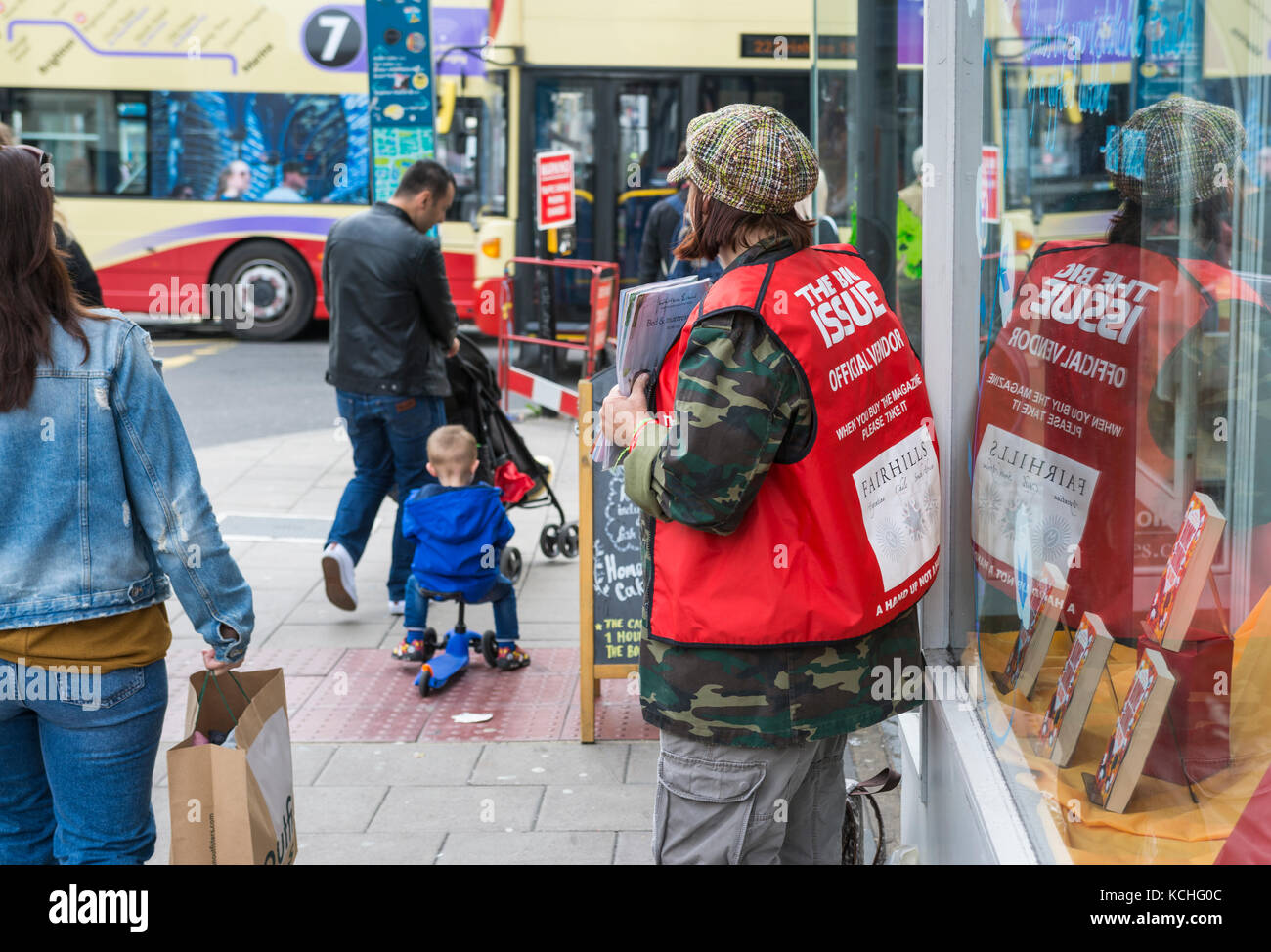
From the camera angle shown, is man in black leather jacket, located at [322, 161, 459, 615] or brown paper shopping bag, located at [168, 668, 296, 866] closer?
brown paper shopping bag, located at [168, 668, 296, 866]

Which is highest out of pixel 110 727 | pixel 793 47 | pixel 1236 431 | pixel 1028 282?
pixel 793 47

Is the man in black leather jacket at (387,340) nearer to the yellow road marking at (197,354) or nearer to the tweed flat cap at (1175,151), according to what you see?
the tweed flat cap at (1175,151)

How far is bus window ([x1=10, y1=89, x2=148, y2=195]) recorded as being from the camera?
1478 cm

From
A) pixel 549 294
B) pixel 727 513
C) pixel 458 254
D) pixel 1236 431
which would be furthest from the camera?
pixel 458 254

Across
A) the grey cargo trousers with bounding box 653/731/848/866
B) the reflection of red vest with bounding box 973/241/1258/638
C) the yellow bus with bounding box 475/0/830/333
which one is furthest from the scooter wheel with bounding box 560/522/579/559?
the yellow bus with bounding box 475/0/830/333

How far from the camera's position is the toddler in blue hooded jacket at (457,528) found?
17.5 feet

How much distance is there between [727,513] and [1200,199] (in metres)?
0.91

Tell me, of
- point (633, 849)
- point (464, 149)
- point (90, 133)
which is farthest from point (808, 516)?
point (90, 133)

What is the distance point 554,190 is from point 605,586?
636 centimetres

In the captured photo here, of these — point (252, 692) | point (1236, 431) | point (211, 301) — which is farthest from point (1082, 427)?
point (211, 301)

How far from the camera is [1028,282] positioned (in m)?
3.06

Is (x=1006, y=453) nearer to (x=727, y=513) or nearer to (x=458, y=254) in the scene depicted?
(x=727, y=513)

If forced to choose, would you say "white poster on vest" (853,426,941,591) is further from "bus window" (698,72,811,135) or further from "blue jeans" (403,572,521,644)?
"bus window" (698,72,811,135)

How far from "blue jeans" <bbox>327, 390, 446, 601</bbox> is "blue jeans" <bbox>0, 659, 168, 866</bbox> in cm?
334
